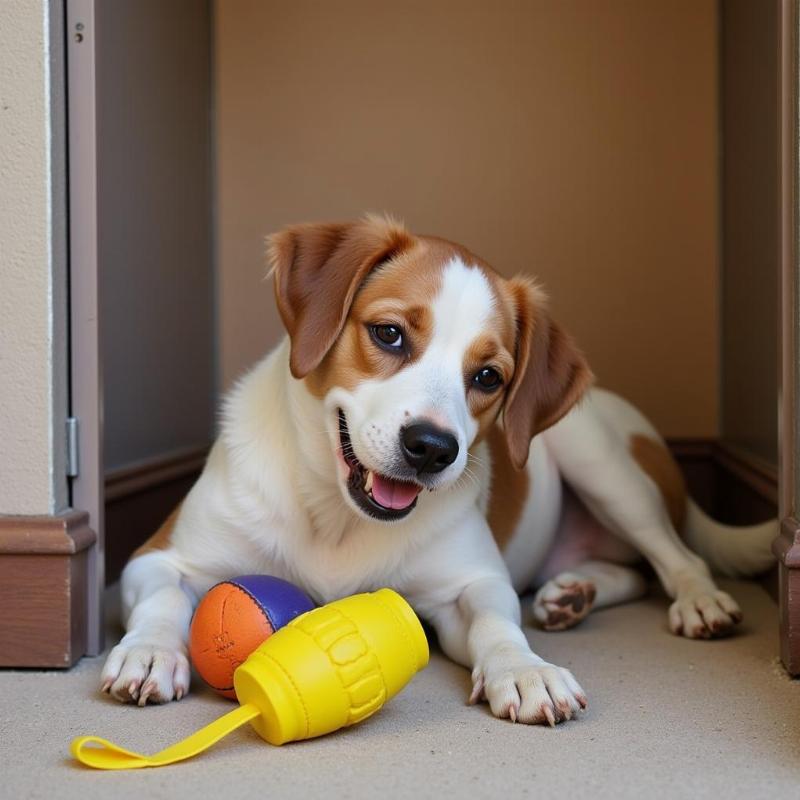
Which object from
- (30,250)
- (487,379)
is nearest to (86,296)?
(30,250)

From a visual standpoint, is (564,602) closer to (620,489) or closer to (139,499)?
(620,489)

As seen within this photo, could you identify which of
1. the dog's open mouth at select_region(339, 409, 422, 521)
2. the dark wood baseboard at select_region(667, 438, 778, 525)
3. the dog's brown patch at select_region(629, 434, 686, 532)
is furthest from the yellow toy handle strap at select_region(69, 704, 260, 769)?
the dark wood baseboard at select_region(667, 438, 778, 525)

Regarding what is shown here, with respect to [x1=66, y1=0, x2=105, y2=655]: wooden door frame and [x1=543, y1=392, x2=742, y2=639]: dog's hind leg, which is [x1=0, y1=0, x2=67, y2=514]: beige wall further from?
[x1=543, y1=392, x2=742, y2=639]: dog's hind leg

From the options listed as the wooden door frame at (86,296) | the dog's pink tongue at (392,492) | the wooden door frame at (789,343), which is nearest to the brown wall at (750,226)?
the wooden door frame at (789,343)

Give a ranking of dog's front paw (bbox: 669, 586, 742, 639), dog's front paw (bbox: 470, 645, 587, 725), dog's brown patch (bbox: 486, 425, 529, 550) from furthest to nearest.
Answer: dog's brown patch (bbox: 486, 425, 529, 550)
dog's front paw (bbox: 669, 586, 742, 639)
dog's front paw (bbox: 470, 645, 587, 725)

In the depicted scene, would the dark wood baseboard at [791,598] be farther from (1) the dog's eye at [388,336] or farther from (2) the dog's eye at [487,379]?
(1) the dog's eye at [388,336]

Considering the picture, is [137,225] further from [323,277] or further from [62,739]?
[62,739]

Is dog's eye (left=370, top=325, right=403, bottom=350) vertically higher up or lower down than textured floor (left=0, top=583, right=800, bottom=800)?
higher up

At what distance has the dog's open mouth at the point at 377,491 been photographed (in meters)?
2.06

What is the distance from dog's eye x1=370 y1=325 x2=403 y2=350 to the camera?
2104mm

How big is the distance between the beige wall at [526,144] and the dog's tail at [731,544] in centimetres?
93

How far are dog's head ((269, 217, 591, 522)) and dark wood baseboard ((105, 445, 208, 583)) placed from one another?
3.79 ft

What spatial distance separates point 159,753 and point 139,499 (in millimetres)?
1816

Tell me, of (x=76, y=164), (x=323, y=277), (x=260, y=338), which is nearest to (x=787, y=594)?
(x=323, y=277)
